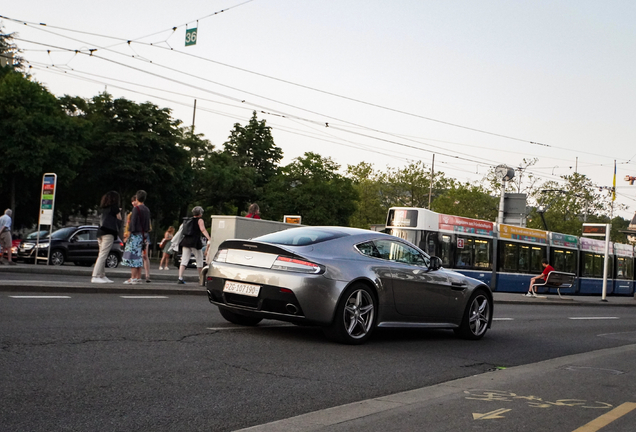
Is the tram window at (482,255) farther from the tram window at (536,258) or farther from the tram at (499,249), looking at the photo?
the tram window at (536,258)

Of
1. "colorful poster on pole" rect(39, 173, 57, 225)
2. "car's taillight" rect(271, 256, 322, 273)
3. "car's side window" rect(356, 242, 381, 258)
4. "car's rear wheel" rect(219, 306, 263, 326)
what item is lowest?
"car's rear wheel" rect(219, 306, 263, 326)

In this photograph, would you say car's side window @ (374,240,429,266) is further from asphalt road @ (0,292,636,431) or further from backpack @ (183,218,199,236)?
backpack @ (183,218,199,236)

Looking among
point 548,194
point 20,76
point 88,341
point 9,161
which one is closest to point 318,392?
point 88,341

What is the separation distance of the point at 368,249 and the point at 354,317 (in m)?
0.86

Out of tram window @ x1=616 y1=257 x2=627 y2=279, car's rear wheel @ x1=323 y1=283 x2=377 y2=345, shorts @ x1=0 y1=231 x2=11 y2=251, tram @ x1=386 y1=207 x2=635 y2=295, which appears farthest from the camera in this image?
tram window @ x1=616 y1=257 x2=627 y2=279

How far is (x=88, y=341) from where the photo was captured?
7121 millimetres

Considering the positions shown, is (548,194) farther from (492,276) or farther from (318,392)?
(318,392)

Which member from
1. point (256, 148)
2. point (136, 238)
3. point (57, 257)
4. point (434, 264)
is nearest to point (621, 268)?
point (57, 257)

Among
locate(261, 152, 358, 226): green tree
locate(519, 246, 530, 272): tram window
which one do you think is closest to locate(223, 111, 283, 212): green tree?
locate(261, 152, 358, 226): green tree

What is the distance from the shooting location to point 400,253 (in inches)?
366

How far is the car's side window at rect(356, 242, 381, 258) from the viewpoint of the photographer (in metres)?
8.75

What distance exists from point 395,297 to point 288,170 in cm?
6671

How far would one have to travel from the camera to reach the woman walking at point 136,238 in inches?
584

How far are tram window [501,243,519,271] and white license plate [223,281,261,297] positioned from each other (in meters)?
26.1
